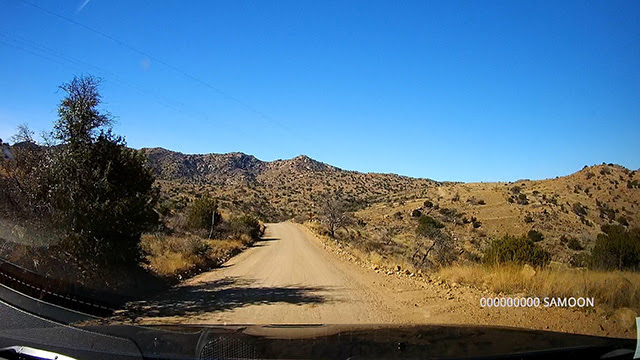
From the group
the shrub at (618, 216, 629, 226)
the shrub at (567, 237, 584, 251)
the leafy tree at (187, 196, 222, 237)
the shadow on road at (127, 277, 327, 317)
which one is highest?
the shrub at (618, 216, 629, 226)

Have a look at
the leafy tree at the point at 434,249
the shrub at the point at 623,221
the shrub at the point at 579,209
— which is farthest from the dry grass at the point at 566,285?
the shrub at the point at 579,209

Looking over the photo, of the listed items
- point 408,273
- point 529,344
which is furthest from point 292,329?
point 408,273

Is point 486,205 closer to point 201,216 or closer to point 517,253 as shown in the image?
point 201,216

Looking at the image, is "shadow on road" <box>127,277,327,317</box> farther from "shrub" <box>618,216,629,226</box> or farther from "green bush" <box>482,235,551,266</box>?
"shrub" <box>618,216,629,226</box>

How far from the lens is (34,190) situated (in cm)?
1015

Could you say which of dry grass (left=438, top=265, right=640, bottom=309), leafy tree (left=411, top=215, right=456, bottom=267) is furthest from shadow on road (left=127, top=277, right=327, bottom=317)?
leafy tree (left=411, top=215, right=456, bottom=267)

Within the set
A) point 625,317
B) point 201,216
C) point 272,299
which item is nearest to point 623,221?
point 625,317

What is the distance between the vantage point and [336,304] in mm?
10852

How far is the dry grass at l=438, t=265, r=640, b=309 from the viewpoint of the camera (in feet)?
30.1

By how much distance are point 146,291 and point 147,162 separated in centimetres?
413

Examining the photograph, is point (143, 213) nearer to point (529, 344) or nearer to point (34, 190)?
point (34, 190)

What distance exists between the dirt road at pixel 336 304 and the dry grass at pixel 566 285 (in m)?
0.66

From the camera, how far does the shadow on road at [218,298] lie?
32.2 ft

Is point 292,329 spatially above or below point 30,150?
below
